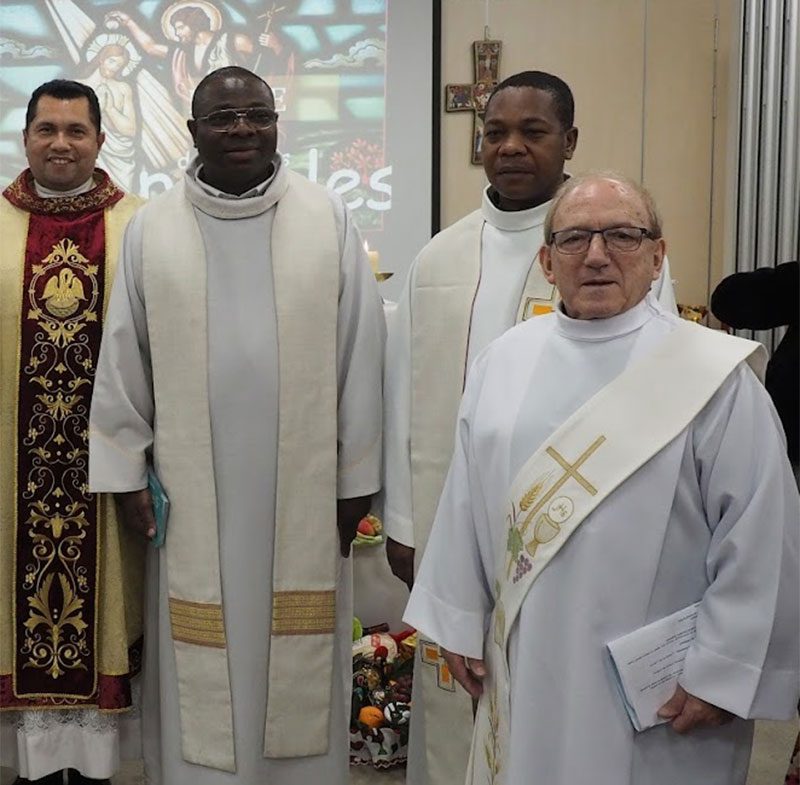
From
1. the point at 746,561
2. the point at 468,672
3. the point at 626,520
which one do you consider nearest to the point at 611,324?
the point at 626,520

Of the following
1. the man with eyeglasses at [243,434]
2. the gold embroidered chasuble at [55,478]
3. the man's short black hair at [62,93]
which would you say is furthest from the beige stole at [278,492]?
the man's short black hair at [62,93]

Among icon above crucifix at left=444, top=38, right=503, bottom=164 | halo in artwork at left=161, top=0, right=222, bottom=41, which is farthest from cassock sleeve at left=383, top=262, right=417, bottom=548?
halo in artwork at left=161, top=0, right=222, bottom=41

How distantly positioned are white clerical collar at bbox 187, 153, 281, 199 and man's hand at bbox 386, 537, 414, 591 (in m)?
0.93

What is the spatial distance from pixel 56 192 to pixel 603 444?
1770 millimetres

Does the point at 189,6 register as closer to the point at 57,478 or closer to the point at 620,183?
the point at 57,478

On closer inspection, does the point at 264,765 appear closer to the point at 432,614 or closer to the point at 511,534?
the point at 432,614

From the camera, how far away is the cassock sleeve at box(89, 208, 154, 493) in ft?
8.43

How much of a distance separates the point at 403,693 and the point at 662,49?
328 cm

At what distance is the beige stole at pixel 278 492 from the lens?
2.55 metres

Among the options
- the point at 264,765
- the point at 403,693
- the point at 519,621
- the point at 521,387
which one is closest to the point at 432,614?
the point at 519,621

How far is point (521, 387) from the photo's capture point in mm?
1888

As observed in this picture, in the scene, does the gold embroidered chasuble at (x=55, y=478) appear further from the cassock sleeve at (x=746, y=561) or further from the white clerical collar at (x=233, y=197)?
the cassock sleeve at (x=746, y=561)

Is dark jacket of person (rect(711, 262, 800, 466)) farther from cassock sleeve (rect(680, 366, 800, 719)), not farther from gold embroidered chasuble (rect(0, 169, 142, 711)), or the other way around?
gold embroidered chasuble (rect(0, 169, 142, 711))

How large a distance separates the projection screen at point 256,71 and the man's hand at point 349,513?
262cm
